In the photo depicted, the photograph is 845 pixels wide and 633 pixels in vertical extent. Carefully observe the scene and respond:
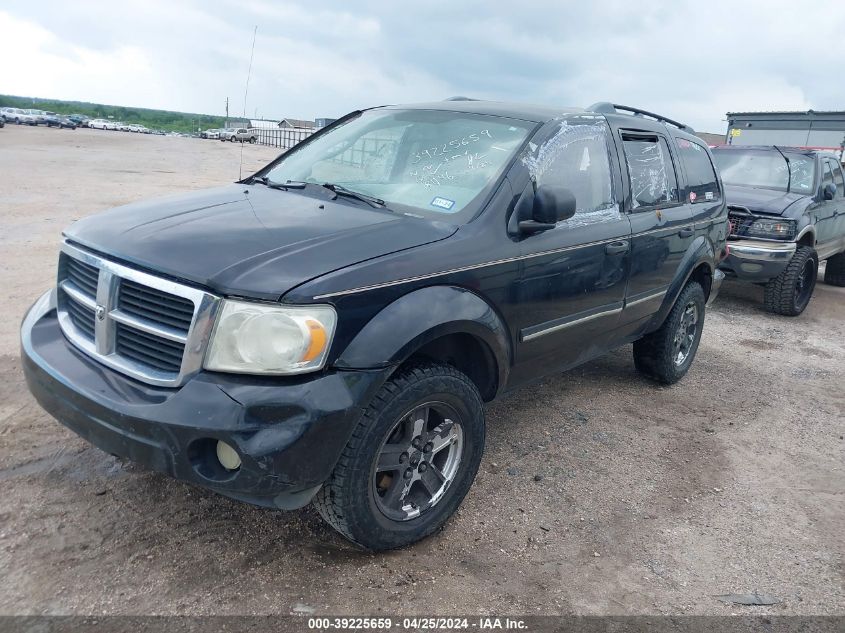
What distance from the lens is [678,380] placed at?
510 centimetres

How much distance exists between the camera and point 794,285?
24.0 ft

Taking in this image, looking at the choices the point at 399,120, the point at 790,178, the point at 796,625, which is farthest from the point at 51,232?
the point at 790,178

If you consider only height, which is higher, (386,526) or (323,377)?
(323,377)

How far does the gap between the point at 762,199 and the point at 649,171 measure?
163 inches

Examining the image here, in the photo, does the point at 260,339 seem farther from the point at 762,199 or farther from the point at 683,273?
the point at 762,199

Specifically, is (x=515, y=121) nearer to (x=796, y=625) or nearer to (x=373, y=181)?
(x=373, y=181)

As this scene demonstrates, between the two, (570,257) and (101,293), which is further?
(570,257)

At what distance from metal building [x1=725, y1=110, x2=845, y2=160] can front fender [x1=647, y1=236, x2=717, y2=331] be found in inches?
302

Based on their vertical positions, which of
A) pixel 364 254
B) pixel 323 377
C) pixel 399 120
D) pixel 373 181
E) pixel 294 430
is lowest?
pixel 294 430

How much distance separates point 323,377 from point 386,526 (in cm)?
75

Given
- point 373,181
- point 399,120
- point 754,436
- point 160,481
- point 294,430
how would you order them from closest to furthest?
point 294,430 < point 160,481 < point 373,181 < point 399,120 < point 754,436

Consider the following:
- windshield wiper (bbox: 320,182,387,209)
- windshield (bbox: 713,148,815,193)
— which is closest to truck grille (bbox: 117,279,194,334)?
windshield wiper (bbox: 320,182,387,209)

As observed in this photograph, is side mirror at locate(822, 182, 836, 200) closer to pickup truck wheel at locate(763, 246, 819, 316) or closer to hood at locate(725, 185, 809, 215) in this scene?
hood at locate(725, 185, 809, 215)

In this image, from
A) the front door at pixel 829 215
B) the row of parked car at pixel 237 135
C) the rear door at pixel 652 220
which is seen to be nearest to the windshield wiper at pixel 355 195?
the rear door at pixel 652 220
